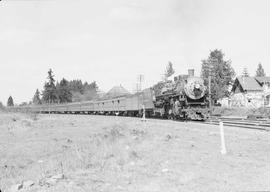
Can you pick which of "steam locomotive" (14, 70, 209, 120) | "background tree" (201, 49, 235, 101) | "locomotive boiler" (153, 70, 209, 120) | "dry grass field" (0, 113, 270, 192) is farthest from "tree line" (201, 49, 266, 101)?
"dry grass field" (0, 113, 270, 192)

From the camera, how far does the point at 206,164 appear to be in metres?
9.98

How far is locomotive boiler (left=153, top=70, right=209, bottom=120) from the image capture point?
27562 mm

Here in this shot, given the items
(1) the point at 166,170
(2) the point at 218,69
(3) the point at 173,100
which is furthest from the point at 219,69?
(1) the point at 166,170

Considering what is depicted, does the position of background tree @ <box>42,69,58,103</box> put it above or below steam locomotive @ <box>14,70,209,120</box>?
above

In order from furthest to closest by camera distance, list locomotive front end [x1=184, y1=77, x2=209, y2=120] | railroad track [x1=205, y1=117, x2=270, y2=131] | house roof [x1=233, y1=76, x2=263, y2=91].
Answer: house roof [x1=233, y1=76, x2=263, y2=91] < locomotive front end [x1=184, y1=77, x2=209, y2=120] < railroad track [x1=205, y1=117, x2=270, y2=131]

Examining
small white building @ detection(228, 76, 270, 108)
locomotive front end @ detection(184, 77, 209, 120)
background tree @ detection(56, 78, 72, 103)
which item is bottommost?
locomotive front end @ detection(184, 77, 209, 120)

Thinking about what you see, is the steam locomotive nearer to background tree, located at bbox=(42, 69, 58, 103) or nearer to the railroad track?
the railroad track

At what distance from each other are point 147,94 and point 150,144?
2250 centimetres

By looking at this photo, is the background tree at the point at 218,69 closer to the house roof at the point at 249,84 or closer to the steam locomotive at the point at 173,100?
the house roof at the point at 249,84

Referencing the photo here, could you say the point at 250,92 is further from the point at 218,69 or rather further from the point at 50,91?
the point at 50,91

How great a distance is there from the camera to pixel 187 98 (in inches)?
1091

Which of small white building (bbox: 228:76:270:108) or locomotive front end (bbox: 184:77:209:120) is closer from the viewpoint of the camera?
locomotive front end (bbox: 184:77:209:120)

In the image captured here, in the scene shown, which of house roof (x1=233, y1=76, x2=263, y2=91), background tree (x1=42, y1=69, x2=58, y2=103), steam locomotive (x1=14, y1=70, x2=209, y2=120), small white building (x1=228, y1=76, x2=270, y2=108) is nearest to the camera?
steam locomotive (x1=14, y1=70, x2=209, y2=120)

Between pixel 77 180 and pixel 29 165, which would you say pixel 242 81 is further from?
pixel 77 180
